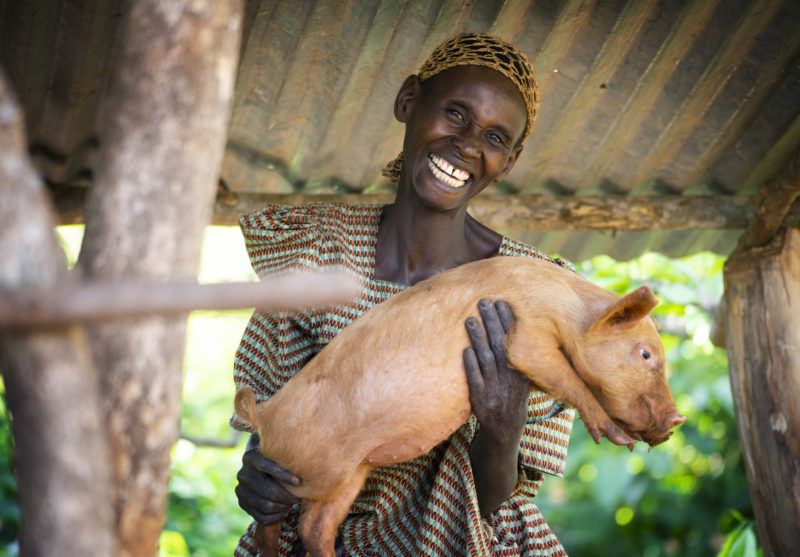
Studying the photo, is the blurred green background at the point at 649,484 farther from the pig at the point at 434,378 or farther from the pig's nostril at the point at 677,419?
the pig's nostril at the point at 677,419

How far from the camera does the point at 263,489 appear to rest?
2684 mm

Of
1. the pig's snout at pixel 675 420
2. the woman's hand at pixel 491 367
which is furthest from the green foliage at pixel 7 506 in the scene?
the pig's snout at pixel 675 420

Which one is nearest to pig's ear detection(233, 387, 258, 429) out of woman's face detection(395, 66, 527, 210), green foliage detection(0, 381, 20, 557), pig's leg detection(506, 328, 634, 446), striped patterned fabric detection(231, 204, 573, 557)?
striped patterned fabric detection(231, 204, 573, 557)

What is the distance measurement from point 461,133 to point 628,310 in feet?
3.86

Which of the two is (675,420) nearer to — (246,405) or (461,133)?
(246,405)

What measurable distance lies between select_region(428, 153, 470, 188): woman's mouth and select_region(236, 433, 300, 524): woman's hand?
49.8 inches

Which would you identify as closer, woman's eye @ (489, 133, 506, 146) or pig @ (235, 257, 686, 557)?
pig @ (235, 257, 686, 557)

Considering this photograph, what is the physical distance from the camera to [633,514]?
8.12 m

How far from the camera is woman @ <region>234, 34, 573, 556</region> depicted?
9.48 ft

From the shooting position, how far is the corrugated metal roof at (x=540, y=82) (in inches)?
135

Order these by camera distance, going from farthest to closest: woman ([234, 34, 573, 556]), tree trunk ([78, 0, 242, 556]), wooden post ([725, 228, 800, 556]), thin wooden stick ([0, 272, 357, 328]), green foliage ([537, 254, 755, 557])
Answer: green foliage ([537, 254, 755, 557]) → wooden post ([725, 228, 800, 556]) → woman ([234, 34, 573, 556]) → tree trunk ([78, 0, 242, 556]) → thin wooden stick ([0, 272, 357, 328])

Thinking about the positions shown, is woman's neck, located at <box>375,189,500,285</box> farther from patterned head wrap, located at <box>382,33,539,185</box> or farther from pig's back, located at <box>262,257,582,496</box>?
pig's back, located at <box>262,257,582,496</box>

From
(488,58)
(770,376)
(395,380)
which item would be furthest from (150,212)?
(770,376)

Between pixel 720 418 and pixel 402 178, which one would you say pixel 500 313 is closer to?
pixel 402 178
